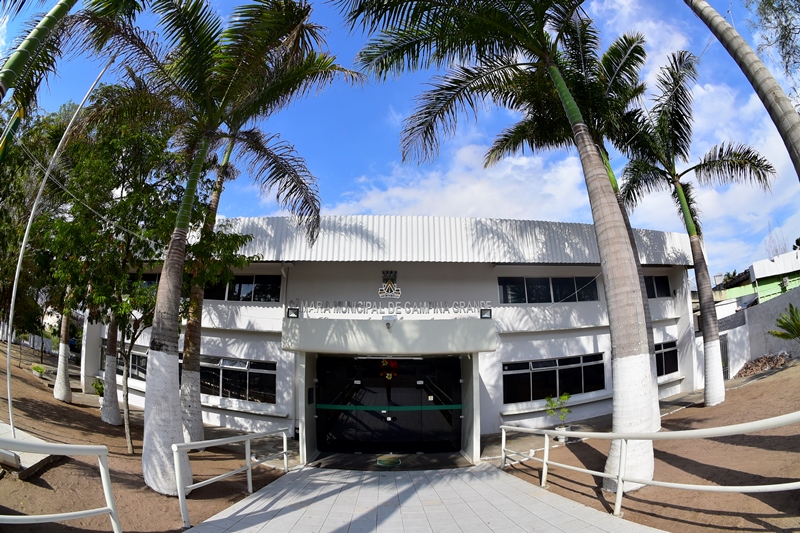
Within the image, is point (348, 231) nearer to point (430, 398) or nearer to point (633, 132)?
point (430, 398)

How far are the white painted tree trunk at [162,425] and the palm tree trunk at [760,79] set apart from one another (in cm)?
855

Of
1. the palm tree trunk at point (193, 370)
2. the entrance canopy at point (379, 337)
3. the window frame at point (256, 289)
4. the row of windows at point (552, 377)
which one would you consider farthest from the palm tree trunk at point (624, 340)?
the window frame at point (256, 289)


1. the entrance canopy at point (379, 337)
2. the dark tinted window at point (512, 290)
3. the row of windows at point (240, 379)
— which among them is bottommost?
the row of windows at point (240, 379)

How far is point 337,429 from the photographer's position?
12625 millimetres

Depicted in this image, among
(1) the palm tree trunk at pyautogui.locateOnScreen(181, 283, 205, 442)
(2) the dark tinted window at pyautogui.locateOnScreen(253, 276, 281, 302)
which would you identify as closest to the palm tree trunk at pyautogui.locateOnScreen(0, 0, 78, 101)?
(1) the palm tree trunk at pyautogui.locateOnScreen(181, 283, 205, 442)

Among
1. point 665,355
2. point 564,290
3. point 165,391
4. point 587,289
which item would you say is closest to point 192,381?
point 165,391

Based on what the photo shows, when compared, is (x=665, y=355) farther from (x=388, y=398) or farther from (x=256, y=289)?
(x=256, y=289)

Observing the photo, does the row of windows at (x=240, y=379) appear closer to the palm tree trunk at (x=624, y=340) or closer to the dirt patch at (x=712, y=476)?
the dirt patch at (x=712, y=476)

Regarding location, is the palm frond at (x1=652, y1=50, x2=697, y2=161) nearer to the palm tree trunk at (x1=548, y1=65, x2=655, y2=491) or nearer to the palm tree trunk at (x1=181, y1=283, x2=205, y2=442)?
the palm tree trunk at (x1=548, y1=65, x2=655, y2=491)

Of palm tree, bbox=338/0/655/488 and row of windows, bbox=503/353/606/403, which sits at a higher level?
palm tree, bbox=338/0/655/488

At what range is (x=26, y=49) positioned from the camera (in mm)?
4473

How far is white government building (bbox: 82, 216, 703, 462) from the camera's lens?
12555mm

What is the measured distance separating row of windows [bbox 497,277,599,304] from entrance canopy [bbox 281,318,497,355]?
4142mm

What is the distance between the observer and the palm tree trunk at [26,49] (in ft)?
14.1
